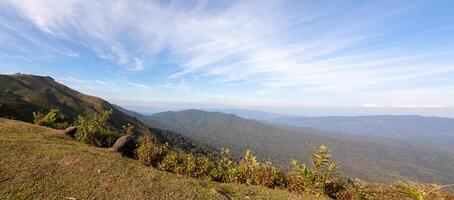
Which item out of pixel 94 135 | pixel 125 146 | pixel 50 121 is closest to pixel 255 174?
pixel 125 146

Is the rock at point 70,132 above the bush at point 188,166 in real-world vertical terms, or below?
above

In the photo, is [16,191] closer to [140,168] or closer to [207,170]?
[140,168]

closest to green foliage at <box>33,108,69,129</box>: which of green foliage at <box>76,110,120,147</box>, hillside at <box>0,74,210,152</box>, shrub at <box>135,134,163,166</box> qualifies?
green foliage at <box>76,110,120,147</box>

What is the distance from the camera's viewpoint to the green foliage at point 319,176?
40.2 feet

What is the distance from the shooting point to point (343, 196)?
492 inches

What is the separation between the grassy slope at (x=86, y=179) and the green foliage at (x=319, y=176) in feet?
2.66

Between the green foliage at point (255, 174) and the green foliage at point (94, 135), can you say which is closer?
the green foliage at point (255, 174)

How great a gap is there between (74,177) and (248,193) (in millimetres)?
6615

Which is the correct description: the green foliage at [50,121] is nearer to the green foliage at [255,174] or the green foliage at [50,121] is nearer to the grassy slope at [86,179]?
the grassy slope at [86,179]

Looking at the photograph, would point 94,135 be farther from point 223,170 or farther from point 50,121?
point 223,170

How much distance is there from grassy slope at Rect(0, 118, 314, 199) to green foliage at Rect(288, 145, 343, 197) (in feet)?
2.66

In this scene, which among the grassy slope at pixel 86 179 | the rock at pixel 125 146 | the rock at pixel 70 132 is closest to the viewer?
the grassy slope at pixel 86 179

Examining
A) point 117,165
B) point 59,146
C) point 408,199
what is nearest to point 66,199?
point 117,165

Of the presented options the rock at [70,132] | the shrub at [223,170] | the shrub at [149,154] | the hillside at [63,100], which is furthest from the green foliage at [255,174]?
the hillside at [63,100]
